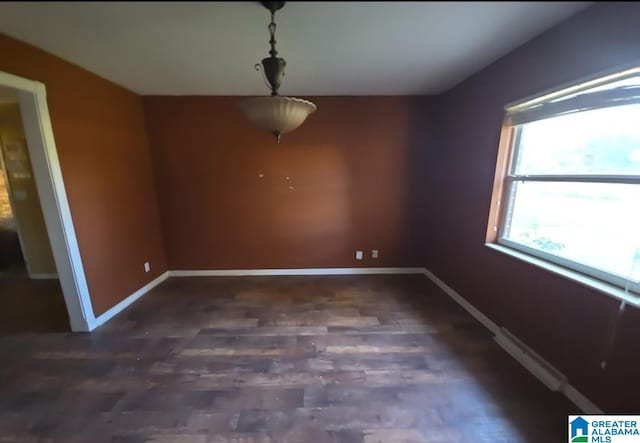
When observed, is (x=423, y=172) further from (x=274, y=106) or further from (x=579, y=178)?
(x=274, y=106)

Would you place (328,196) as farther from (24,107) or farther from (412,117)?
(24,107)

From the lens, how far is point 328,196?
12.1 feet

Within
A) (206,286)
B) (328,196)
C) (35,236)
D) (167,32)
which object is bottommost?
(206,286)

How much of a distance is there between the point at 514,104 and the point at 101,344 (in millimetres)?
3935

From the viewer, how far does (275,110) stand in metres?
1.54

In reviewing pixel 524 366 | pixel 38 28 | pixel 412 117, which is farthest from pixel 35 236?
pixel 524 366

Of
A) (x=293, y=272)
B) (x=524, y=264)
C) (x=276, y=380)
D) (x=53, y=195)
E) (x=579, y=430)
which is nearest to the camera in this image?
(x=579, y=430)

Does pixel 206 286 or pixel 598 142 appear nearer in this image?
pixel 598 142

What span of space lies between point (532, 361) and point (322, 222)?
→ 254cm

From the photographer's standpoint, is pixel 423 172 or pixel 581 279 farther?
pixel 423 172

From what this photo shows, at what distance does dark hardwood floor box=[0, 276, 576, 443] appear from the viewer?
1558 mm

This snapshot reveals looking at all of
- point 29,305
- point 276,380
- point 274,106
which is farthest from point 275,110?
point 29,305

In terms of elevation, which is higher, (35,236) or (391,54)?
(391,54)

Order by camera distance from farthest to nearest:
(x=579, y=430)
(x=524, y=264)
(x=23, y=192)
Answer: (x=23, y=192) < (x=524, y=264) < (x=579, y=430)
